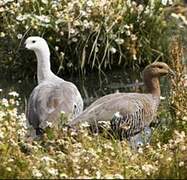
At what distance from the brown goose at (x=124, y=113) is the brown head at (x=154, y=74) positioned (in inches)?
11.0

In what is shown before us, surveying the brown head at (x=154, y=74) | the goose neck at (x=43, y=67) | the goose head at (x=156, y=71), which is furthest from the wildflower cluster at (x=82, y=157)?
the goose neck at (x=43, y=67)

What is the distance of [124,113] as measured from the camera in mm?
9891

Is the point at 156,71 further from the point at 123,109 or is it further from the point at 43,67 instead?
the point at 43,67

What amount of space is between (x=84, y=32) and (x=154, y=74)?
13.8ft

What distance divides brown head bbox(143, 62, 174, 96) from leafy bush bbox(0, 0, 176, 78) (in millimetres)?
3677

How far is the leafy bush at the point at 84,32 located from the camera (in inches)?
592

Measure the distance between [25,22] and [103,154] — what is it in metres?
7.73

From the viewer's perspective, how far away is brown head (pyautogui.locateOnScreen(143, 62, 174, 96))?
1095cm

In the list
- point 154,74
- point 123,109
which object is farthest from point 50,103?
point 154,74

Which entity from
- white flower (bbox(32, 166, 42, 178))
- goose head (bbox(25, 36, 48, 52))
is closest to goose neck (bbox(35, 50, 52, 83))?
goose head (bbox(25, 36, 48, 52))

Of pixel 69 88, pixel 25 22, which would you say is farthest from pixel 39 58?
pixel 25 22

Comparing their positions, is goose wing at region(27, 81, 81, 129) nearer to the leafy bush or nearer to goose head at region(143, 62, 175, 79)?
goose head at region(143, 62, 175, 79)

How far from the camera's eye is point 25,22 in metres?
15.2

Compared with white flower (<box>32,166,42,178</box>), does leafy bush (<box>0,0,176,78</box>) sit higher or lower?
higher
